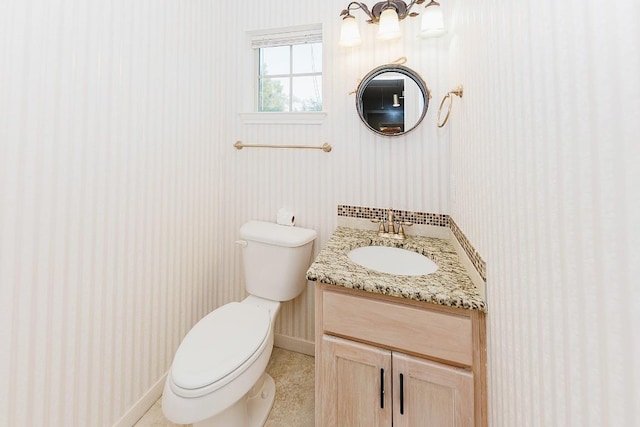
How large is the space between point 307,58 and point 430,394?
1.94 metres

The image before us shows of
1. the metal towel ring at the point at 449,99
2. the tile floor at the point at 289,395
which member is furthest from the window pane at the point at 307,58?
the tile floor at the point at 289,395

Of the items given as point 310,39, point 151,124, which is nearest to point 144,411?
point 151,124

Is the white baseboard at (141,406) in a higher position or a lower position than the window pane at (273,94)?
lower

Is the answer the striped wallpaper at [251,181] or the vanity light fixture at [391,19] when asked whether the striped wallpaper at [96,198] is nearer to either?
the striped wallpaper at [251,181]

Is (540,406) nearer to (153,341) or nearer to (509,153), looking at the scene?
(509,153)

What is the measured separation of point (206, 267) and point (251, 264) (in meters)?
0.37

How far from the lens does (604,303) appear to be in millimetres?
418

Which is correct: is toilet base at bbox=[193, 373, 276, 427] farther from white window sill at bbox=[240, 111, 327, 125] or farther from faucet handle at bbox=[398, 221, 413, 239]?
white window sill at bbox=[240, 111, 327, 125]

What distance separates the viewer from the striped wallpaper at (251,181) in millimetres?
447

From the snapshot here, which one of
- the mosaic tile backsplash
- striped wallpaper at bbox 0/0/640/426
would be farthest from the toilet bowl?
the mosaic tile backsplash

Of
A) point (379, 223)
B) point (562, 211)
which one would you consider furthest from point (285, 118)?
point (562, 211)

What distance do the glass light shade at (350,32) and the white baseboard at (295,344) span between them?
6.14 ft

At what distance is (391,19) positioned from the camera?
140cm

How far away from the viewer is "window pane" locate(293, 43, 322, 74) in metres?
1.79
